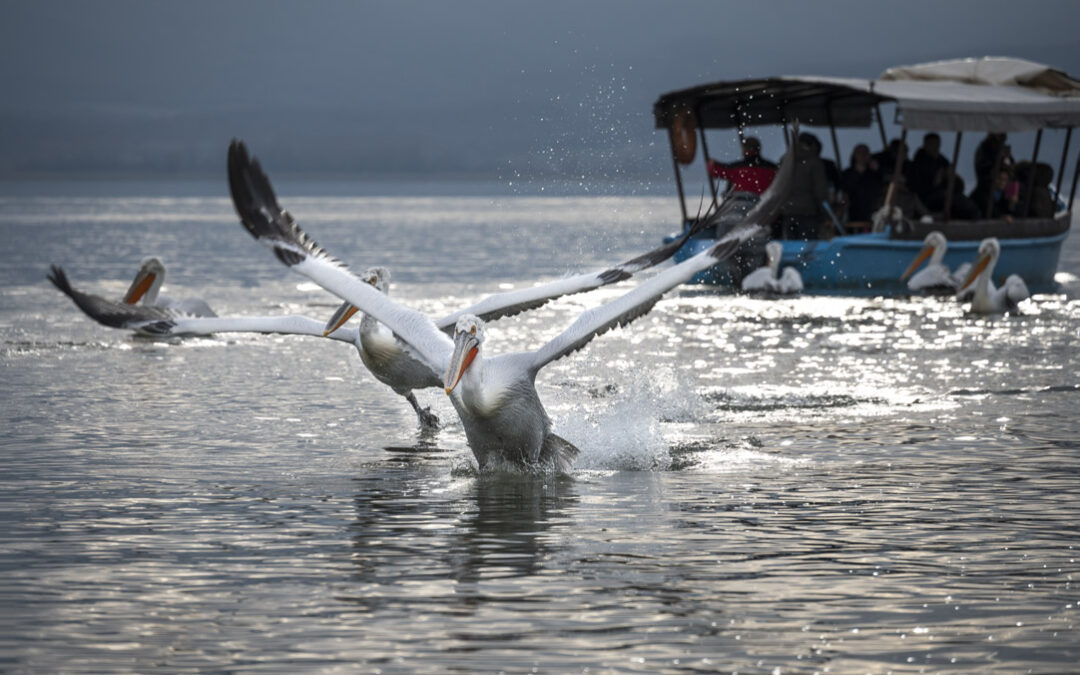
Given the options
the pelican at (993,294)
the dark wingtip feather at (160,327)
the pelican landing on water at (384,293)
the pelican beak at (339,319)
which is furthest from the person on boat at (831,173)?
the dark wingtip feather at (160,327)

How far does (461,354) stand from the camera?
8.27 m

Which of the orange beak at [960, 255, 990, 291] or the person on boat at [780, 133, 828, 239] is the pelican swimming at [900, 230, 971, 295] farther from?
the person on boat at [780, 133, 828, 239]

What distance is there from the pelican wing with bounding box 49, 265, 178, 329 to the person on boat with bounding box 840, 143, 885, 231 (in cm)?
1569

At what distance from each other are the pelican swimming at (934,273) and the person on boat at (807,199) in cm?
169

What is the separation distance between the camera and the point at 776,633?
550 cm

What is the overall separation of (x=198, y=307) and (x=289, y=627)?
11.6 m

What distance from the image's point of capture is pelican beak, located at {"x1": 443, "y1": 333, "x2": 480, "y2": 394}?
8219mm

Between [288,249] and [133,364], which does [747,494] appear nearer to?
[288,249]

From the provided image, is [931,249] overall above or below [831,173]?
below

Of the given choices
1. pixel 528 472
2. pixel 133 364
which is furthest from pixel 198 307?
pixel 528 472

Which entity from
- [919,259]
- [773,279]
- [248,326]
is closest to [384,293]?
[248,326]

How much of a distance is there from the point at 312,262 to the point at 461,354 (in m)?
1.54

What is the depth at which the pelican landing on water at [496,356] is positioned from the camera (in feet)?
27.6

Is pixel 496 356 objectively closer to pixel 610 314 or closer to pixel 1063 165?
pixel 610 314
